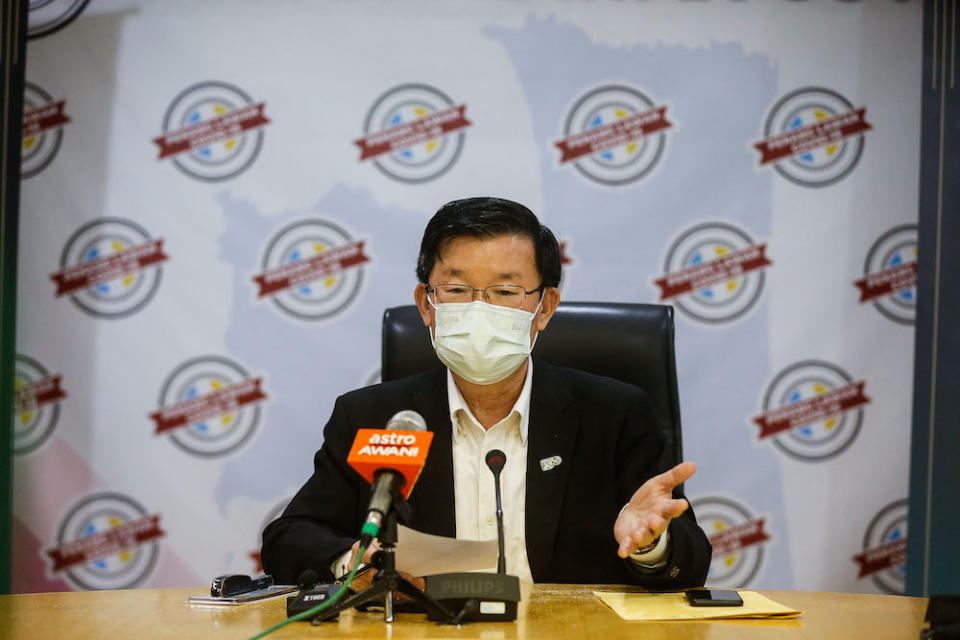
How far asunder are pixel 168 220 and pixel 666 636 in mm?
2522

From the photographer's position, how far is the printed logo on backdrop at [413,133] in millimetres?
3127

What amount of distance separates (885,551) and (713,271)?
1201 mm

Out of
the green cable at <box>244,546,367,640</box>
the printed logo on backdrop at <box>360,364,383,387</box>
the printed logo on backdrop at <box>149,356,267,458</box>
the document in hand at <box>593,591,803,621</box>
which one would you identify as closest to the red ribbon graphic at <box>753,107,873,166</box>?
the printed logo on backdrop at <box>360,364,383,387</box>

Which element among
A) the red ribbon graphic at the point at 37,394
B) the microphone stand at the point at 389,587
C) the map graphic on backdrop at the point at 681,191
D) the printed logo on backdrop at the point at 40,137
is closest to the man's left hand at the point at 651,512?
the microphone stand at the point at 389,587

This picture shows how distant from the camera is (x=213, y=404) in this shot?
3.10m

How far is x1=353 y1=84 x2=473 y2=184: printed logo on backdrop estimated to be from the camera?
123 inches

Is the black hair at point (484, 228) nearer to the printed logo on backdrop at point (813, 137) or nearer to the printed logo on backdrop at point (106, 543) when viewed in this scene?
the printed logo on backdrop at point (813, 137)

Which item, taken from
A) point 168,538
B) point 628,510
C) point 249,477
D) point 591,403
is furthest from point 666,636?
point 168,538

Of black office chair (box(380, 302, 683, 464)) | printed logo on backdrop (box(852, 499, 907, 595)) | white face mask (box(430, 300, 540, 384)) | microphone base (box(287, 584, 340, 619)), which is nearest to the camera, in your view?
microphone base (box(287, 584, 340, 619))

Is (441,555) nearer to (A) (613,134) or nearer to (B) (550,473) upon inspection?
(B) (550,473)

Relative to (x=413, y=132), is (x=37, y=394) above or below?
below

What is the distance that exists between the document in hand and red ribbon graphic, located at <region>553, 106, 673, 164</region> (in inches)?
76.4

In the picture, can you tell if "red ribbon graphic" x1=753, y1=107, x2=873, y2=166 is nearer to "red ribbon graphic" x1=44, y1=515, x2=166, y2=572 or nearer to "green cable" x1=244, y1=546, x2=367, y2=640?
"green cable" x1=244, y1=546, x2=367, y2=640

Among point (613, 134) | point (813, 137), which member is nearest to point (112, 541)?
point (613, 134)
